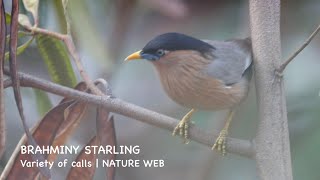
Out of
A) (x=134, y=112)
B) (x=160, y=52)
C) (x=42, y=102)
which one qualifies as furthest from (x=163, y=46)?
(x=42, y=102)

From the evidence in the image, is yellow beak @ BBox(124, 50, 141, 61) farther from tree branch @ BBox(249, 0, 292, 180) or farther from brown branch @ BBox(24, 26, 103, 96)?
tree branch @ BBox(249, 0, 292, 180)

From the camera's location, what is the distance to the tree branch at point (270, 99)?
1028 mm

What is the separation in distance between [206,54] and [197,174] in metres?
0.22

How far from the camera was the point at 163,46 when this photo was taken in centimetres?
106

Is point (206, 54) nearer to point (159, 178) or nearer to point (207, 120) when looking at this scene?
point (207, 120)

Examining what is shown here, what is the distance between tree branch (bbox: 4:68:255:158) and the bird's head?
0.09m

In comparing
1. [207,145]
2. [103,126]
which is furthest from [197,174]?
[103,126]

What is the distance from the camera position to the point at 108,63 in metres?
1.14

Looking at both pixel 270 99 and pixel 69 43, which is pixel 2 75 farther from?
pixel 270 99

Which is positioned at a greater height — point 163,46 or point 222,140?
point 163,46

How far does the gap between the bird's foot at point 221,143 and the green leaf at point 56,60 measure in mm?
278

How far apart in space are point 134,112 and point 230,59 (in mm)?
195

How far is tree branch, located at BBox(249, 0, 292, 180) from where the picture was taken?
3.37 ft

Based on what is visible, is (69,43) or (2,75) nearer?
(2,75)
